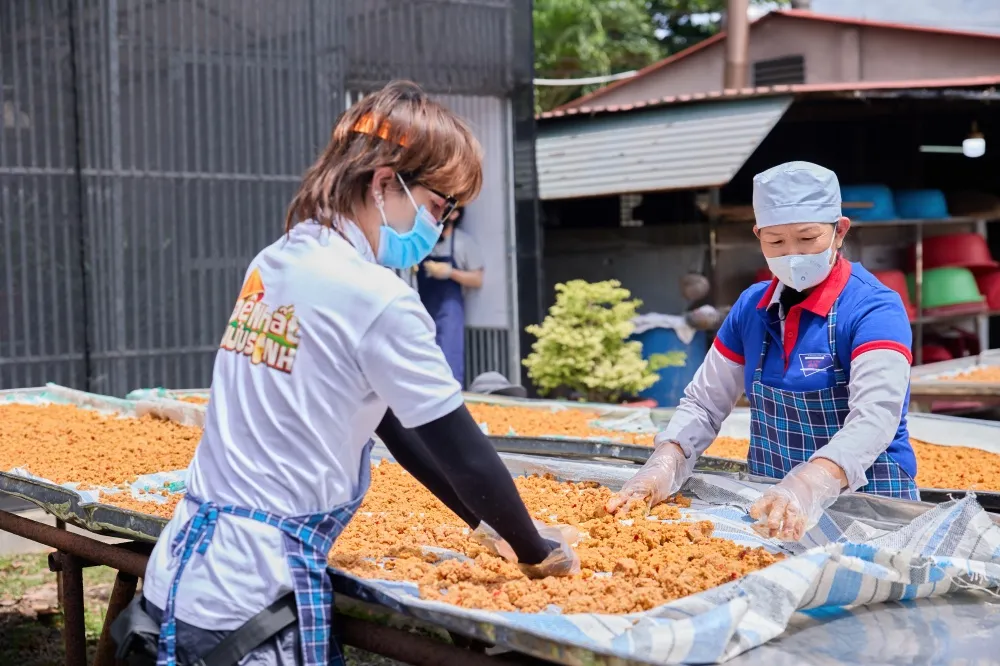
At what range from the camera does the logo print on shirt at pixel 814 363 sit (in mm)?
2520

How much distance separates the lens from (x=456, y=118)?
1837mm

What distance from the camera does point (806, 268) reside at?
101 inches

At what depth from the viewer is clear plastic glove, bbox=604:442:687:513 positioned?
254 cm

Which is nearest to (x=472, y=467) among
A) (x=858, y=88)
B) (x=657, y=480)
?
(x=657, y=480)

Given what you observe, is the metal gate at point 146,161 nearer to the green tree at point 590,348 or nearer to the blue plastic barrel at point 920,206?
the green tree at point 590,348

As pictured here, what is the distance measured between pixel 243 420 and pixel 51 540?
54.0 inches

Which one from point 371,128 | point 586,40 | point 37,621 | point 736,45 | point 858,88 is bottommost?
point 37,621

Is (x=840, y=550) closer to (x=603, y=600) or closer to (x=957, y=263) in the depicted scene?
(x=603, y=600)

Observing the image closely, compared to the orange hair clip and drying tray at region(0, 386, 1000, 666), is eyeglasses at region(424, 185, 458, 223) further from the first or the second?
drying tray at region(0, 386, 1000, 666)

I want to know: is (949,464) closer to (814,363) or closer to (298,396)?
(814,363)

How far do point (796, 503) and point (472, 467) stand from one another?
0.86 meters

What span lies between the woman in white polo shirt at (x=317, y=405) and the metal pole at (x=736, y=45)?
11863 millimetres

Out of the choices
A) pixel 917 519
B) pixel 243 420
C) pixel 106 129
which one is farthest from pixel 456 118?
pixel 106 129

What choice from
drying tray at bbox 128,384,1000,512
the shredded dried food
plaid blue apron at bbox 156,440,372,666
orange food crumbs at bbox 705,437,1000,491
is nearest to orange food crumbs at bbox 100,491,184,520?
plaid blue apron at bbox 156,440,372,666
